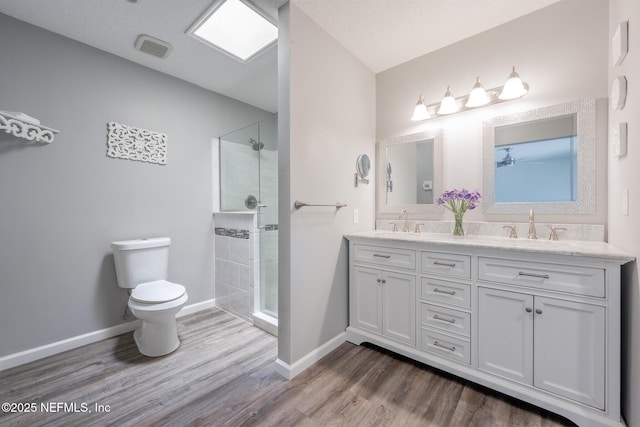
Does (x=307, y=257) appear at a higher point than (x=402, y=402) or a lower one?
higher

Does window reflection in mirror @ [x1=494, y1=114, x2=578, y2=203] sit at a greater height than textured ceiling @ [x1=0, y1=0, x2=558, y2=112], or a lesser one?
lesser

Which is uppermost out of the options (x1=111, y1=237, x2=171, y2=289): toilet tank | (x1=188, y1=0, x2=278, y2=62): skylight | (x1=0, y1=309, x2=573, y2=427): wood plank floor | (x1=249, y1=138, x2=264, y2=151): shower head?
(x1=188, y1=0, x2=278, y2=62): skylight

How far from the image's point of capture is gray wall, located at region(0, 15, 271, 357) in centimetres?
177

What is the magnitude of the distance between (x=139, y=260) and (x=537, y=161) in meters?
3.12

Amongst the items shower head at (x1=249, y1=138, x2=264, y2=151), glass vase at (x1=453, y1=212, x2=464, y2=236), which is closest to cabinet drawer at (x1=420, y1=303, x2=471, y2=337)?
glass vase at (x1=453, y1=212, x2=464, y2=236)

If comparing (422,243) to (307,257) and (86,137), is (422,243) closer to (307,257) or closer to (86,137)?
(307,257)

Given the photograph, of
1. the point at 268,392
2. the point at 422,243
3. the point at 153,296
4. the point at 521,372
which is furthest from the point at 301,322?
the point at 521,372

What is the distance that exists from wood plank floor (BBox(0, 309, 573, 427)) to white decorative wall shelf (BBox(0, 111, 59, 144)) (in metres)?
1.59

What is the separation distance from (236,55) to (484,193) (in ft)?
7.64

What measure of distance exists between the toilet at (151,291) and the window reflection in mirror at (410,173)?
2019 mm

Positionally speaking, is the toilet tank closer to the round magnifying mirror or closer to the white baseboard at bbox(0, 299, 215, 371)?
the white baseboard at bbox(0, 299, 215, 371)

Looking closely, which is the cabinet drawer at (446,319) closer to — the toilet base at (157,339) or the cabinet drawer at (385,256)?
the cabinet drawer at (385,256)

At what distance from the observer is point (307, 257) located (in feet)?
5.93

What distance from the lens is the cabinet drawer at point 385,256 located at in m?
1.80
